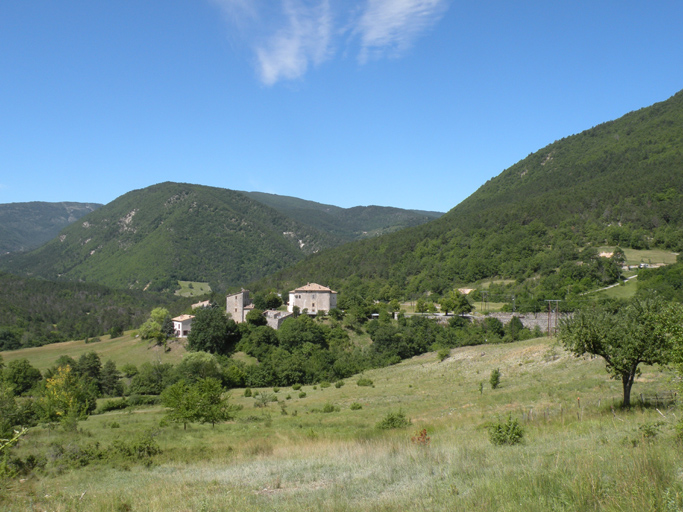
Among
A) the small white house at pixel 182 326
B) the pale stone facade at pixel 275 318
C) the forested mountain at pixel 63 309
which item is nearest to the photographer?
the pale stone facade at pixel 275 318

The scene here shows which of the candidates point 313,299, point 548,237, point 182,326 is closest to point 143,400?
point 182,326

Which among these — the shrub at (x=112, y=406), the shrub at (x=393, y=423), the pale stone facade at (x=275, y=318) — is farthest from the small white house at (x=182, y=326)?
the shrub at (x=393, y=423)

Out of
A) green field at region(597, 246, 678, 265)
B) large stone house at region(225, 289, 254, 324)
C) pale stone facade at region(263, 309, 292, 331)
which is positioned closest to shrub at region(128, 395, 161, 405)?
pale stone facade at region(263, 309, 292, 331)

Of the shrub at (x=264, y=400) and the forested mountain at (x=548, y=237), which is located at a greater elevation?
the forested mountain at (x=548, y=237)

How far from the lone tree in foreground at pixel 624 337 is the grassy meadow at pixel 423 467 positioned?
1.32 metres

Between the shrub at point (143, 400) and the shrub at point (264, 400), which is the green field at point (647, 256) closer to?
the shrub at point (264, 400)

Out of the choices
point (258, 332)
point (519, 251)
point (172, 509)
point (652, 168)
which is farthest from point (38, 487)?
point (652, 168)

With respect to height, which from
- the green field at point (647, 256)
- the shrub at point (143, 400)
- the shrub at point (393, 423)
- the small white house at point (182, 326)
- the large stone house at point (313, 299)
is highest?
the green field at point (647, 256)

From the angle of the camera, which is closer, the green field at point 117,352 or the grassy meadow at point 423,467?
the grassy meadow at point 423,467

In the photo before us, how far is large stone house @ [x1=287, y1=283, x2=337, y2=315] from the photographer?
78.0 m

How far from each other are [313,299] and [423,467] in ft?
231

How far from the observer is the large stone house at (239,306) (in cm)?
7531

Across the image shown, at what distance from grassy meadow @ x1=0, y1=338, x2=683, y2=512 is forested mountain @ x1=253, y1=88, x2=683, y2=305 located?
195ft

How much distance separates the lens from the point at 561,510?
5.17 metres
